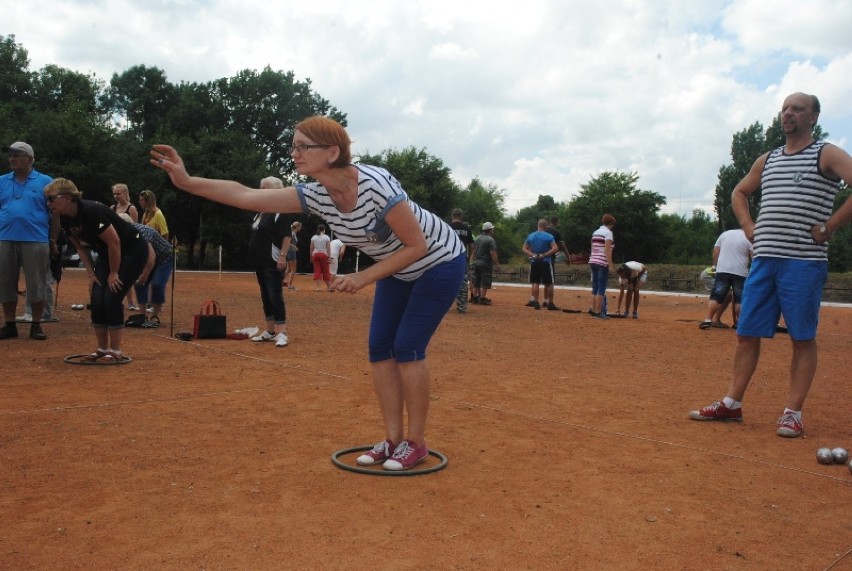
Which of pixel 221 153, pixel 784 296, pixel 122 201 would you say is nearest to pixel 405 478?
pixel 784 296

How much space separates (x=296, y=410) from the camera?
5945 millimetres

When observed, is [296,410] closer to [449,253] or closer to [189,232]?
[449,253]

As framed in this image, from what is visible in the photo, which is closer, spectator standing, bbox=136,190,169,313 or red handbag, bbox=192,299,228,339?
red handbag, bbox=192,299,228,339

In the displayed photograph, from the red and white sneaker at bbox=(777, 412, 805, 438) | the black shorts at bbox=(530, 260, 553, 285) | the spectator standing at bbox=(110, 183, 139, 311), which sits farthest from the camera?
the black shorts at bbox=(530, 260, 553, 285)

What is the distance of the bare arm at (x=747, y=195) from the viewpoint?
5926mm

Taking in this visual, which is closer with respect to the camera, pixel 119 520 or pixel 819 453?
pixel 119 520

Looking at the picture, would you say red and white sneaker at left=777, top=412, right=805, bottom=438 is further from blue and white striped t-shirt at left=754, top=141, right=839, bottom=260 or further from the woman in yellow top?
the woman in yellow top

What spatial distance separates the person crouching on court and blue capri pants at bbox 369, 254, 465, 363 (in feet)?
12.9

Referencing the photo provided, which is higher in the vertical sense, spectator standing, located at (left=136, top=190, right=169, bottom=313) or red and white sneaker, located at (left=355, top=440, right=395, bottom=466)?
spectator standing, located at (left=136, top=190, right=169, bottom=313)

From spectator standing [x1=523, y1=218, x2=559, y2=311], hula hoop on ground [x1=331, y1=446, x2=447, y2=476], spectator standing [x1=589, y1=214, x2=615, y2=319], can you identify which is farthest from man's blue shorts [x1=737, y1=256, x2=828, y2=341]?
spectator standing [x1=523, y1=218, x2=559, y2=311]

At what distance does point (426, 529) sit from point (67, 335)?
782 centimetres

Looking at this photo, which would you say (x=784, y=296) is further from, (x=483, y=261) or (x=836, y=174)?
(x=483, y=261)

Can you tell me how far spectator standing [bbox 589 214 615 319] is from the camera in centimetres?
1563

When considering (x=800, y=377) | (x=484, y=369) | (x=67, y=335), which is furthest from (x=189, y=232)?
(x=800, y=377)
